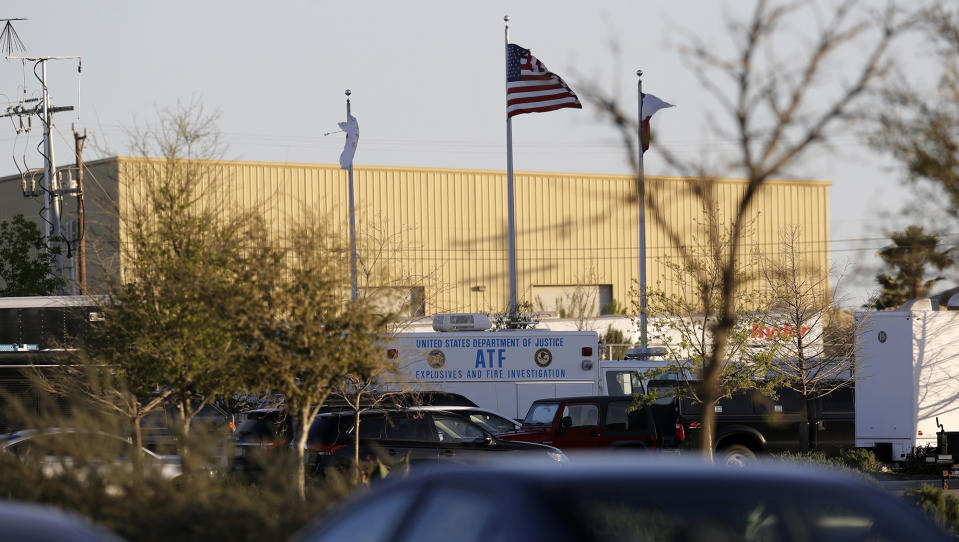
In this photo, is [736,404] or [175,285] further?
[736,404]

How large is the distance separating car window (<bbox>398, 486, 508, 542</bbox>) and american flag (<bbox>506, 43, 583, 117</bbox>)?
2707 cm

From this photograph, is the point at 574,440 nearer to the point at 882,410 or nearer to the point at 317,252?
the point at 882,410

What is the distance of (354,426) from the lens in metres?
17.8

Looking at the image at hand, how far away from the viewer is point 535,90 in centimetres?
3156

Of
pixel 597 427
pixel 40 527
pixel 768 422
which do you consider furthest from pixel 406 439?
pixel 40 527

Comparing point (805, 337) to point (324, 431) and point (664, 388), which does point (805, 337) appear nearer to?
point (664, 388)

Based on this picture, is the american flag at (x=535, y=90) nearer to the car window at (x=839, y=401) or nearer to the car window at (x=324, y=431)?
the car window at (x=839, y=401)

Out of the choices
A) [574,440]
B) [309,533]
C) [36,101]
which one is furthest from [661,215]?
[36,101]

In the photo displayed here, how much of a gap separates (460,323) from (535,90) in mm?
7100

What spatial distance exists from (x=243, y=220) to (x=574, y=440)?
8.49 meters

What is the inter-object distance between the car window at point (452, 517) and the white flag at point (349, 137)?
107 feet

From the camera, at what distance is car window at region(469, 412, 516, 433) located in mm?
21328

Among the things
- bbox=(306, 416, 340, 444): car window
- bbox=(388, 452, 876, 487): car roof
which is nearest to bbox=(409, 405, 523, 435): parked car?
bbox=(306, 416, 340, 444): car window

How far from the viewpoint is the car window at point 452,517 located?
4047 mm
